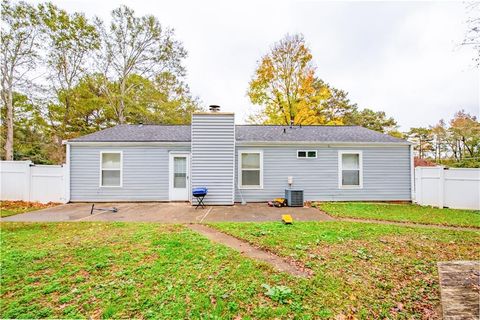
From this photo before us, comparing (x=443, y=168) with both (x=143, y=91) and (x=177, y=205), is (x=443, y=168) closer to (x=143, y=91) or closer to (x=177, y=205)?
(x=177, y=205)

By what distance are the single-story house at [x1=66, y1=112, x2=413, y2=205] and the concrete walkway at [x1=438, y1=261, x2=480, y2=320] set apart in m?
6.18

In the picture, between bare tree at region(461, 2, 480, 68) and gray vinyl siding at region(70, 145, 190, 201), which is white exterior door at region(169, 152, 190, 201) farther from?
bare tree at region(461, 2, 480, 68)

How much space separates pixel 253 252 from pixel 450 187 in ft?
28.8

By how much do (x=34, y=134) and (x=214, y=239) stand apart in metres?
22.2

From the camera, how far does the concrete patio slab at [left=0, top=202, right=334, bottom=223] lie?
6.33 metres

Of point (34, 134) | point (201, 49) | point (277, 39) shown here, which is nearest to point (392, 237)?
point (201, 49)

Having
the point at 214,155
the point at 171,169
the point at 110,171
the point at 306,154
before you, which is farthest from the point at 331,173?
the point at 110,171

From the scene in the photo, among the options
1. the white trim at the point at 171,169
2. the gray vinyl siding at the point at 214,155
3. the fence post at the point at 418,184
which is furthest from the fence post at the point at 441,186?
the white trim at the point at 171,169

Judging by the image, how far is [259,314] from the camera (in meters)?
2.22

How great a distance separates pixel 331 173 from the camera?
932 cm

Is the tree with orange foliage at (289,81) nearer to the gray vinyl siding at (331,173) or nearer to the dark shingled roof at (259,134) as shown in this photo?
the dark shingled roof at (259,134)

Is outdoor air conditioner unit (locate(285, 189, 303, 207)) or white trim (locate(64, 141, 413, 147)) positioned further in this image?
white trim (locate(64, 141, 413, 147))

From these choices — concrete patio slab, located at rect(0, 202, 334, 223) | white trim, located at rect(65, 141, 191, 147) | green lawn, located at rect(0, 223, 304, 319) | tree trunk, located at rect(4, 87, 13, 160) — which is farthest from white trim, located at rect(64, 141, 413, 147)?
tree trunk, located at rect(4, 87, 13, 160)

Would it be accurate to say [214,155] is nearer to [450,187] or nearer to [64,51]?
[450,187]
